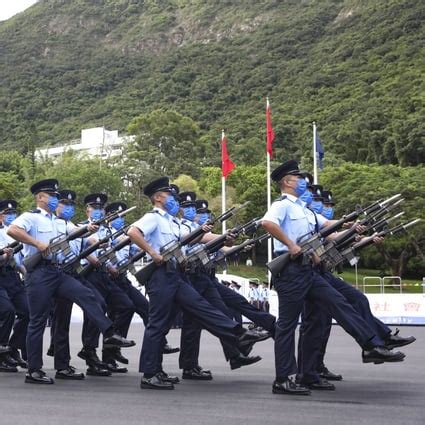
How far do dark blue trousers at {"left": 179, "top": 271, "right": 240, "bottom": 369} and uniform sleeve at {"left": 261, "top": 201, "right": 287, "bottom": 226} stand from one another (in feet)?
4.69

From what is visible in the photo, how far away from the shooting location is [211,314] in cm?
885

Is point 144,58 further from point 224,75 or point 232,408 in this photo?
point 232,408

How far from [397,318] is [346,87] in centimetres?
6279

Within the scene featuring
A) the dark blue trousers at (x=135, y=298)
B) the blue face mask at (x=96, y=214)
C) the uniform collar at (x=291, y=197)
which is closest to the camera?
the uniform collar at (x=291, y=197)

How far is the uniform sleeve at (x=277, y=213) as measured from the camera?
820cm

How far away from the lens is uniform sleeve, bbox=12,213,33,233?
29.7 feet

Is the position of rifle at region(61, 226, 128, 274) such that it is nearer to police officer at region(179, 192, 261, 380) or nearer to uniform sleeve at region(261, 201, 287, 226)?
police officer at region(179, 192, 261, 380)

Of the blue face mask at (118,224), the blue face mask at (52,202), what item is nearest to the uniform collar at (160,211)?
the blue face mask at (52,202)

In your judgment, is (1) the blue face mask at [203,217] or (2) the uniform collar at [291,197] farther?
(1) the blue face mask at [203,217]

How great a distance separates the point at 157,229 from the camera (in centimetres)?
905

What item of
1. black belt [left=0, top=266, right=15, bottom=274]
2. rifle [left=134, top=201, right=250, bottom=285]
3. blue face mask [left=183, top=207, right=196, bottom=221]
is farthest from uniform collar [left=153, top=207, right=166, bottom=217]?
black belt [left=0, top=266, right=15, bottom=274]

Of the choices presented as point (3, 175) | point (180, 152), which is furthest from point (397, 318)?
point (180, 152)

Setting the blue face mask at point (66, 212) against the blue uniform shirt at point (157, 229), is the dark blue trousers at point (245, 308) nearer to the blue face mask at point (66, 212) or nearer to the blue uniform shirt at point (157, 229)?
the blue uniform shirt at point (157, 229)

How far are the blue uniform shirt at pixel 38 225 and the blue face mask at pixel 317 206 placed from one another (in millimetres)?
2796
